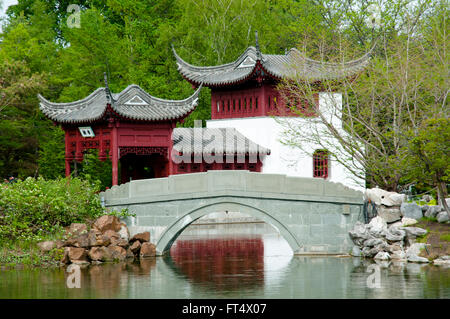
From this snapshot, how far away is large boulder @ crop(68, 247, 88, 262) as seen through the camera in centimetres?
1798

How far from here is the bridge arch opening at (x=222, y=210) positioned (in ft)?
59.9

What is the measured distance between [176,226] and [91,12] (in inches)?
875

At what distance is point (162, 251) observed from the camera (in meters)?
19.1

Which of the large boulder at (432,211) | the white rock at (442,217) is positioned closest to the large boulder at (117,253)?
the large boulder at (432,211)

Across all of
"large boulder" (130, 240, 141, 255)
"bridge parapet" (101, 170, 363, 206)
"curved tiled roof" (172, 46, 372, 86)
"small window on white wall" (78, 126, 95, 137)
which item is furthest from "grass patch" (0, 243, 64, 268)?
"curved tiled roof" (172, 46, 372, 86)

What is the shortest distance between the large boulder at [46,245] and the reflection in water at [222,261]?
10.0ft

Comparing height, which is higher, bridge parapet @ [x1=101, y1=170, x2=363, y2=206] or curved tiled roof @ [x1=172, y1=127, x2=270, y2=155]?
curved tiled roof @ [x1=172, y1=127, x2=270, y2=155]

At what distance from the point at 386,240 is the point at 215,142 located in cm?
1187

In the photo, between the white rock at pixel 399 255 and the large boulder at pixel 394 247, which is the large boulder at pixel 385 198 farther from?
the white rock at pixel 399 255

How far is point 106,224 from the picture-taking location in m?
18.6

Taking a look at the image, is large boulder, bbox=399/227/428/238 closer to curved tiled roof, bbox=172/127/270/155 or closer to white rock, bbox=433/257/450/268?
white rock, bbox=433/257/450/268

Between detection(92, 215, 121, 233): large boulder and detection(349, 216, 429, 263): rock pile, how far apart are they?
5925 millimetres
